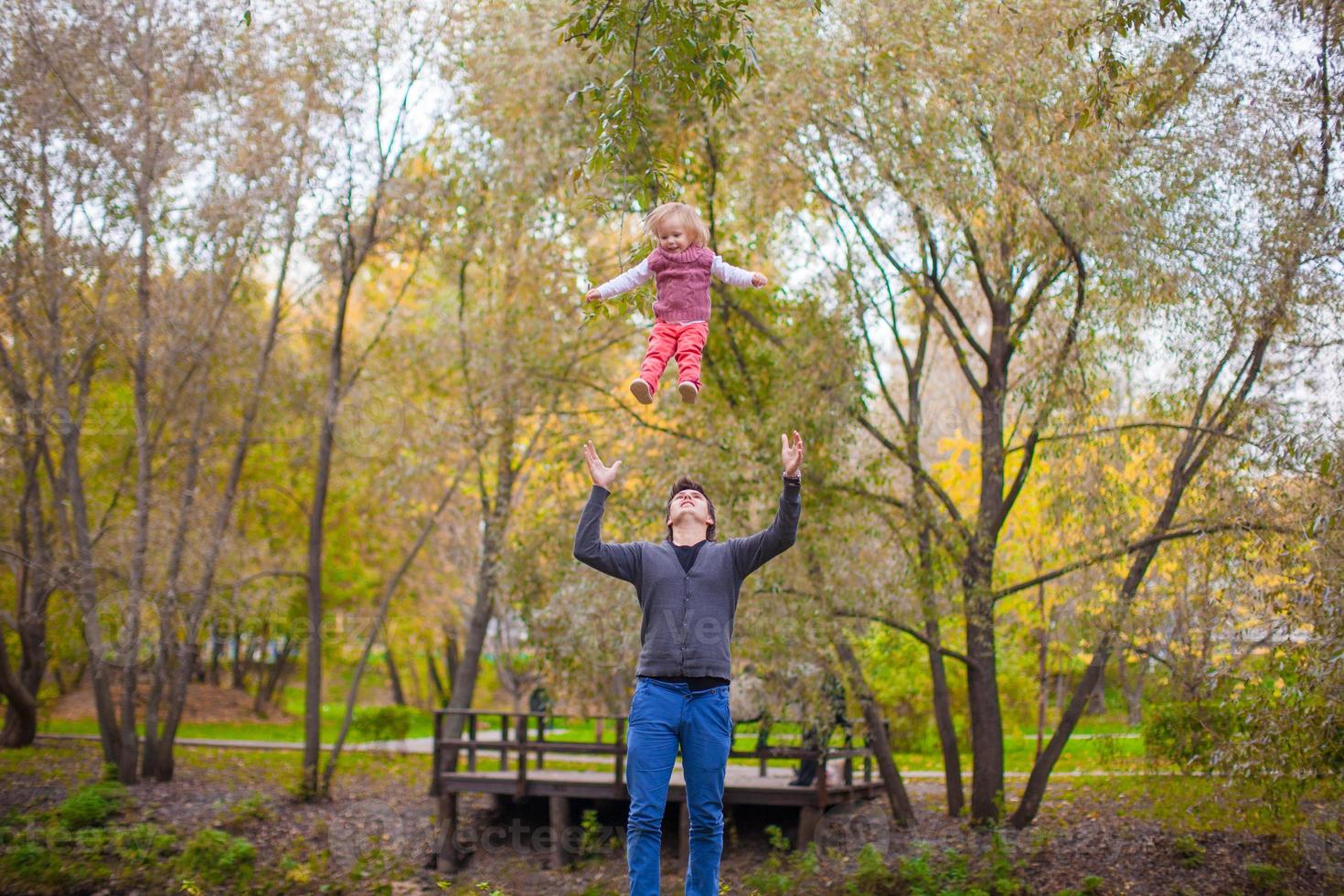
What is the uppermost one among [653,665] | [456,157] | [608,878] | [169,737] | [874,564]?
[456,157]

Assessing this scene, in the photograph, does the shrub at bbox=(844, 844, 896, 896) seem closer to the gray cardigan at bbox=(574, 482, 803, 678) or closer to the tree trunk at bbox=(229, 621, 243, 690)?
the gray cardigan at bbox=(574, 482, 803, 678)

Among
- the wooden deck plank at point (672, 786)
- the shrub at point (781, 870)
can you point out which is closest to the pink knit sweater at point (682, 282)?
the shrub at point (781, 870)

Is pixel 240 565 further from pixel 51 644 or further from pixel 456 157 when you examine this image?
pixel 456 157

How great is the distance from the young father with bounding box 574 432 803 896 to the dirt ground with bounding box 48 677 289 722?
19.8 m

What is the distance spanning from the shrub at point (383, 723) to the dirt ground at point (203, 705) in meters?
5.28

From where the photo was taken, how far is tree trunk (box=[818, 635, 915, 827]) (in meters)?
8.95

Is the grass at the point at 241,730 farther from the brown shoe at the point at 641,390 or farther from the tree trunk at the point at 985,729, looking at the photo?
the brown shoe at the point at 641,390

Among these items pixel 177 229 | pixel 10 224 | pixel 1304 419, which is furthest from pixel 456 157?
pixel 1304 419

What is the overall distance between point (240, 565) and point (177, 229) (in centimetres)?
505

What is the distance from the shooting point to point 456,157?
11.7 meters

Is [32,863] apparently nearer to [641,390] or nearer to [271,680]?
[641,390]

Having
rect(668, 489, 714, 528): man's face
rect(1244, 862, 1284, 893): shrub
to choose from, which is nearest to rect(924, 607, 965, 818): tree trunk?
rect(1244, 862, 1284, 893): shrub

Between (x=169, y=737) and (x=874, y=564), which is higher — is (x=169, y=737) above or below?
below

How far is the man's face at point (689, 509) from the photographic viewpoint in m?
4.25
